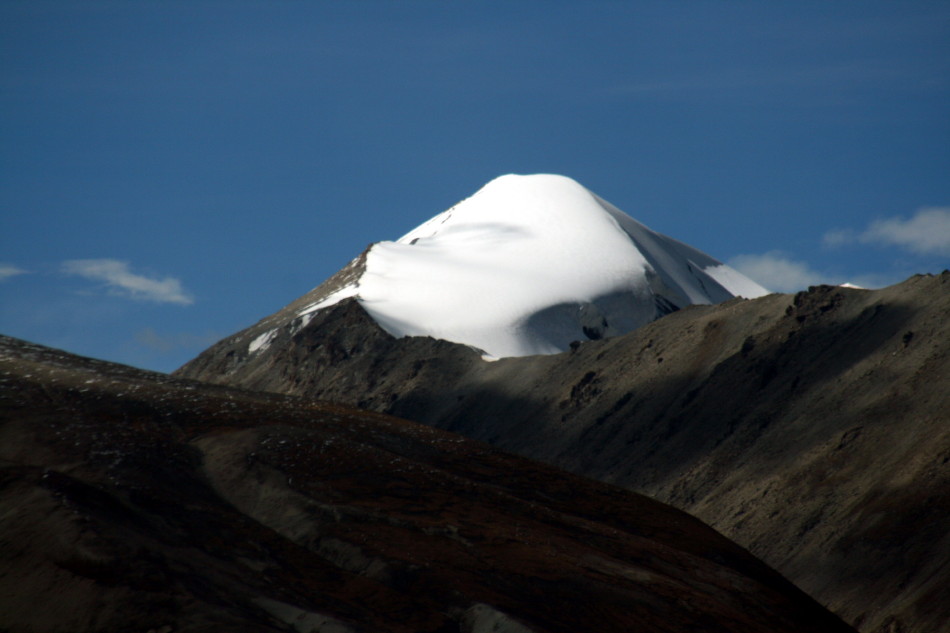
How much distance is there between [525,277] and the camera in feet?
508

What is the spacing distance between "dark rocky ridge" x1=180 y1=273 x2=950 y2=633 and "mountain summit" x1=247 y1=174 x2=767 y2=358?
17.9 metres

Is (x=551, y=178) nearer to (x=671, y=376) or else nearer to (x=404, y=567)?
(x=671, y=376)

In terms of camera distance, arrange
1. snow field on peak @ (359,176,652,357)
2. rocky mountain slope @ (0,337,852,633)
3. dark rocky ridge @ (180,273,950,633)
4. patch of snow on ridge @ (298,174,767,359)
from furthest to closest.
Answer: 1. patch of snow on ridge @ (298,174,767,359)
2. snow field on peak @ (359,176,652,357)
3. dark rocky ridge @ (180,273,950,633)
4. rocky mountain slope @ (0,337,852,633)

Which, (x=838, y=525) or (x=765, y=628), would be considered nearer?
(x=765, y=628)

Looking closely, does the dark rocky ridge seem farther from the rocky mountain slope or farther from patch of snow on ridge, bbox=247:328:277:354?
patch of snow on ridge, bbox=247:328:277:354

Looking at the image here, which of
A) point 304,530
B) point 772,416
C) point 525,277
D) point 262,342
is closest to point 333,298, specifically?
point 262,342

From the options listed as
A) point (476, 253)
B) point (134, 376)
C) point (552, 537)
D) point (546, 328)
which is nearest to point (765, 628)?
point (552, 537)

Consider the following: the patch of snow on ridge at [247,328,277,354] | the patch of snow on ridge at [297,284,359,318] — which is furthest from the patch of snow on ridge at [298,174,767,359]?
the patch of snow on ridge at [247,328,277,354]

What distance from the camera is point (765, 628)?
36.5 meters

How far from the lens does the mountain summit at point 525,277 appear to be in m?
137

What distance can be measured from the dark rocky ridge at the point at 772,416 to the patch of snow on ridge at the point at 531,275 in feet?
57.4

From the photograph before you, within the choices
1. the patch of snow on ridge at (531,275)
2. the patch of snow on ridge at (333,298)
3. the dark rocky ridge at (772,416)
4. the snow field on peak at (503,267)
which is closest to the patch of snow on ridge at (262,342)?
the patch of snow on ridge at (333,298)

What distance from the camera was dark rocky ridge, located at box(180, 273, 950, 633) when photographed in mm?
54250

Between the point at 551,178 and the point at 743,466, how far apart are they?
131 metres
